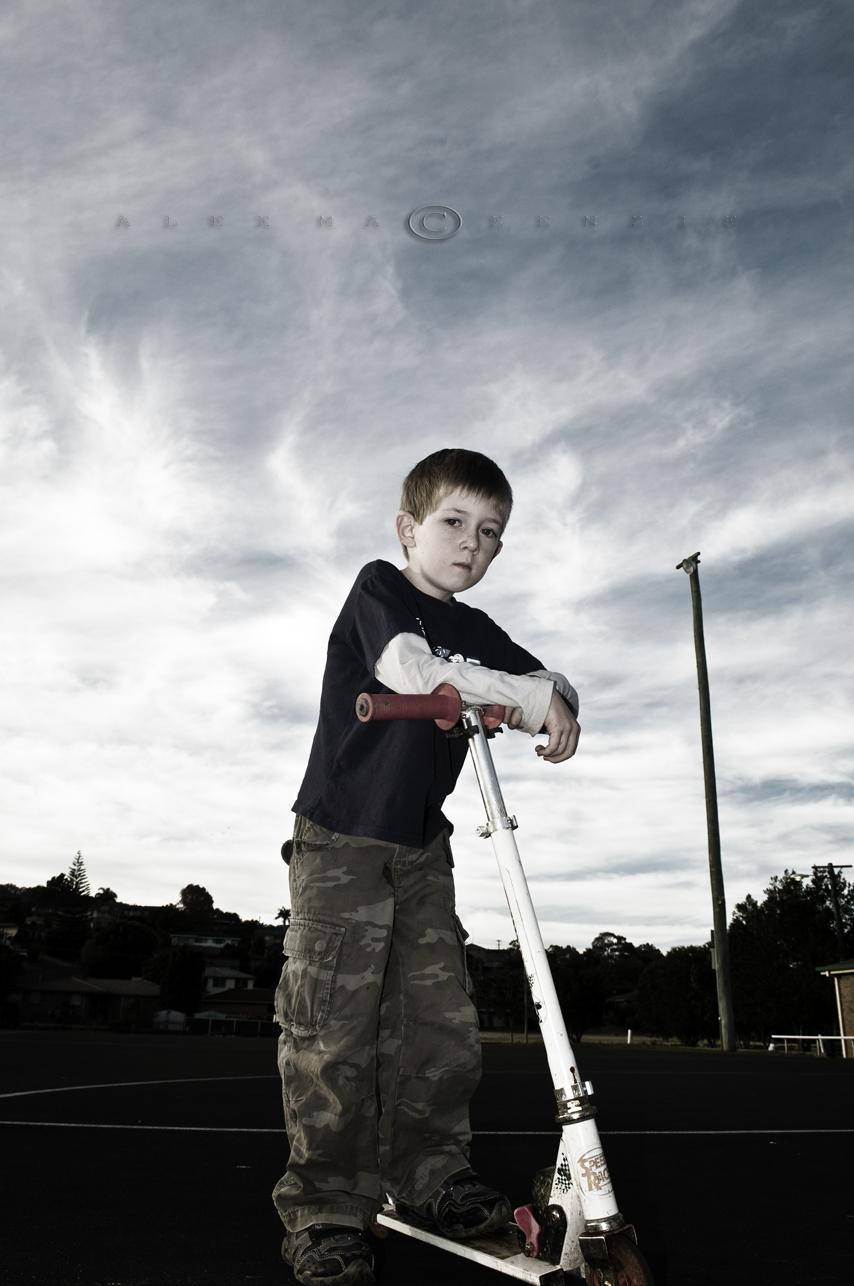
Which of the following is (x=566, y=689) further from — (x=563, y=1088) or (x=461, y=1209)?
(x=461, y=1209)

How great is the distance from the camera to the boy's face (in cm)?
274

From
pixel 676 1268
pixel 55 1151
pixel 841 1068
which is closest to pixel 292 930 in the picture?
pixel 676 1268

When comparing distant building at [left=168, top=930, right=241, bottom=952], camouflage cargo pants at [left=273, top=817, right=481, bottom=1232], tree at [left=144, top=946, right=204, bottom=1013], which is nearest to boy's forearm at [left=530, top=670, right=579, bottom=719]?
camouflage cargo pants at [left=273, top=817, right=481, bottom=1232]

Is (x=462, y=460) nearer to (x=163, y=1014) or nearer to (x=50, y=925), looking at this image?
(x=163, y=1014)

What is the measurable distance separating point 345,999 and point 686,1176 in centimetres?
159

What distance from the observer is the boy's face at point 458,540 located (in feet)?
8.98

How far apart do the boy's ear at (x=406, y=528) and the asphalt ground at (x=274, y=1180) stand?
182 centimetres

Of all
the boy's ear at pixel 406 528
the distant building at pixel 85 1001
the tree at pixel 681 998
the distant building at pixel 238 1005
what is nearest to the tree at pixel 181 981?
the distant building at pixel 85 1001

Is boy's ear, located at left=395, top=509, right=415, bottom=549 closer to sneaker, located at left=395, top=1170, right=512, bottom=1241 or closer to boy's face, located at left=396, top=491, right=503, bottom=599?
boy's face, located at left=396, top=491, right=503, bottom=599

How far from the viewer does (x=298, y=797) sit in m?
2.84

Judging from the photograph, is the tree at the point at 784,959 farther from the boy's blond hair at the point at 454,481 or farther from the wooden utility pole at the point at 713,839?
the boy's blond hair at the point at 454,481

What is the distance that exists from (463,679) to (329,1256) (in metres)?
1.27

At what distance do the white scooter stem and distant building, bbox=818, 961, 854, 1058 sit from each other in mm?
31586

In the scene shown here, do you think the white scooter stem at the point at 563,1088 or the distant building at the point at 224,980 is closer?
the white scooter stem at the point at 563,1088
